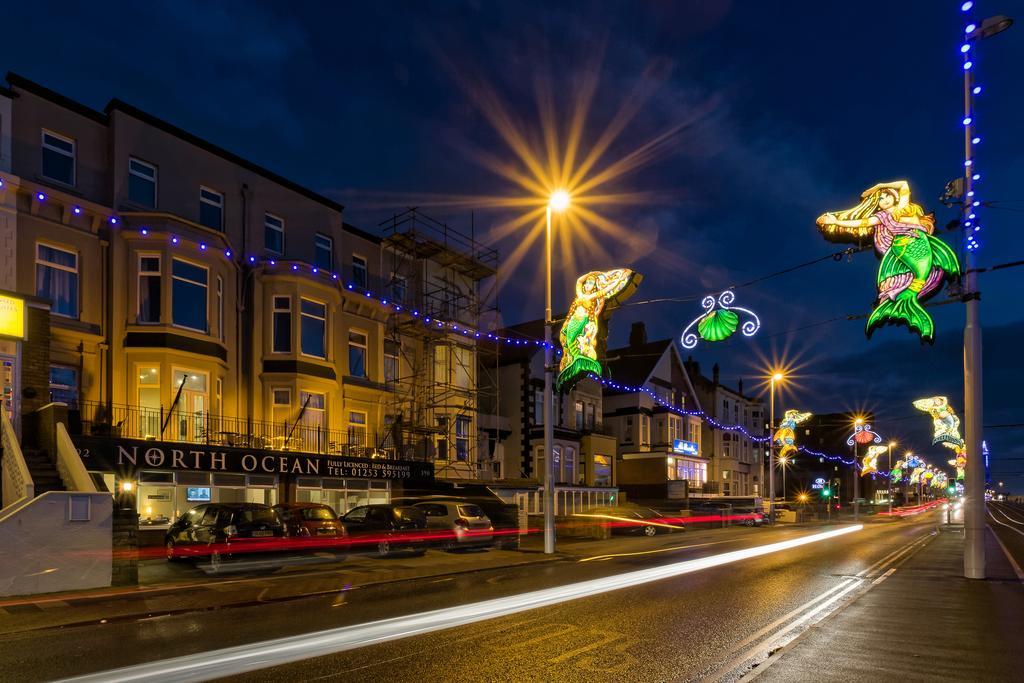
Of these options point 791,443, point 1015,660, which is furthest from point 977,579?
point 791,443

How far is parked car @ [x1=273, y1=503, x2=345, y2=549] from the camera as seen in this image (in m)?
19.2

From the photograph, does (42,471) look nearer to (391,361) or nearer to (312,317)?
(312,317)

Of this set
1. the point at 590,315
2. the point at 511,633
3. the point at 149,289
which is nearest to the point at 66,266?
the point at 149,289

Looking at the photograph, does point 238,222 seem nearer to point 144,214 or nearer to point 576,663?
point 144,214

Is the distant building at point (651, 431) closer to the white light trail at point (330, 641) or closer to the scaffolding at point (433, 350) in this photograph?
the scaffolding at point (433, 350)

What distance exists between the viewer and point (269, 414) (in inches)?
1019

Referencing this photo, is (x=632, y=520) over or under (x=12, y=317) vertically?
under

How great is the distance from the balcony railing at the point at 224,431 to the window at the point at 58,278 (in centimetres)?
268

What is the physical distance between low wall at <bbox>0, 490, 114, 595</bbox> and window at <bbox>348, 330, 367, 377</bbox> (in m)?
14.7

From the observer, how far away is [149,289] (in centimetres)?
2242

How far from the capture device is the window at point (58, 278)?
20562mm

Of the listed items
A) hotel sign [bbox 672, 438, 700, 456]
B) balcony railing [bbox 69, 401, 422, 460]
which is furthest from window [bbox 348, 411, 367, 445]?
hotel sign [bbox 672, 438, 700, 456]

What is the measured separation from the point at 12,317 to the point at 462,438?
1979cm

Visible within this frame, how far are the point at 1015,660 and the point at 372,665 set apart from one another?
7.26 metres
